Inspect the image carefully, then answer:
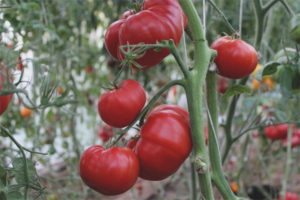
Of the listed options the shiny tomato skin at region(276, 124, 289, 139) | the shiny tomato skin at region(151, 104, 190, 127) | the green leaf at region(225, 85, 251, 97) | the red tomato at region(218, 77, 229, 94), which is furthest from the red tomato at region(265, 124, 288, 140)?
the shiny tomato skin at region(151, 104, 190, 127)

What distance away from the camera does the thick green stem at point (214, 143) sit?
1.56 ft

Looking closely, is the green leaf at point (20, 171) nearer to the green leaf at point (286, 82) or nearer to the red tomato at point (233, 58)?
the red tomato at point (233, 58)

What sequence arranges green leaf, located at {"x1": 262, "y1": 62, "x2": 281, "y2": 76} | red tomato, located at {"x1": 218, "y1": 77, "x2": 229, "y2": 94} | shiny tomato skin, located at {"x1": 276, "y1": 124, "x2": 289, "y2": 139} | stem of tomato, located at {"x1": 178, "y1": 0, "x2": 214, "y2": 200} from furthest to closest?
shiny tomato skin, located at {"x1": 276, "y1": 124, "x2": 289, "y2": 139}
red tomato, located at {"x1": 218, "y1": 77, "x2": 229, "y2": 94}
green leaf, located at {"x1": 262, "y1": 62, "x2": 281, "y2": 76}
stem of tomato, located at {"x1": 178, "y1": 0, "x2": 214, "y2": 200}

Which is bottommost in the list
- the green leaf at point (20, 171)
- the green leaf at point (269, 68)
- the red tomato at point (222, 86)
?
the red tomato at point (222, 86)

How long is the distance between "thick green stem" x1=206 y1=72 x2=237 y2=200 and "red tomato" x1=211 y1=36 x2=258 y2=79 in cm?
2

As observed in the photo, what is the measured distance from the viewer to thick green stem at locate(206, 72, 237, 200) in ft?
1.56

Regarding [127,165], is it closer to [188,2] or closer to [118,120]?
[118,120]

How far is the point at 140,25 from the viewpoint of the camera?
0.45 m

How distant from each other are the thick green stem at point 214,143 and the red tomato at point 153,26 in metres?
0.08

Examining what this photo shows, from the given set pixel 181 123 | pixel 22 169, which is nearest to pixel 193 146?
pixel 181 123

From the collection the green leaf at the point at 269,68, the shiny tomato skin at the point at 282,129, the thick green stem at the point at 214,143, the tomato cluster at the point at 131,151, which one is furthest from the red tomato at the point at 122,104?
the shiny tomato skin at the point at 282,129

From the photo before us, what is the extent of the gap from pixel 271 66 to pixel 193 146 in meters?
0.29

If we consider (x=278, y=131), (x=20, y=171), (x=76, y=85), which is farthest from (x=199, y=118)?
(x=278, y=131)

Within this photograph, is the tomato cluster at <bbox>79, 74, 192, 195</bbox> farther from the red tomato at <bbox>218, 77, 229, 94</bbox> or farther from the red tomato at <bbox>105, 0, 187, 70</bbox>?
the red tomato at <bbox>218, 77, 229, 94</bbox>
